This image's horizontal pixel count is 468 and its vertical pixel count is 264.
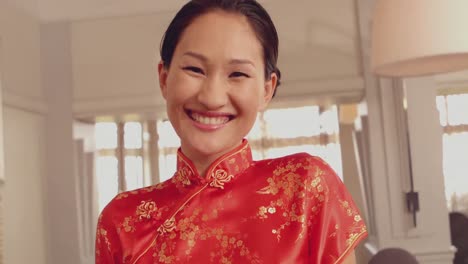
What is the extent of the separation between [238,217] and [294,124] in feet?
18.6

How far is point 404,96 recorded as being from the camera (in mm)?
2768

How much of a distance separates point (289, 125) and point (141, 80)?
3551 millimetres

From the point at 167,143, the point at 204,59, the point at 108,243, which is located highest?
the point at 167,143

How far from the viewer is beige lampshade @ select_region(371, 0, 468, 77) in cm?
167

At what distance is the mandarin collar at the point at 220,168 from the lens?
32.0 inches

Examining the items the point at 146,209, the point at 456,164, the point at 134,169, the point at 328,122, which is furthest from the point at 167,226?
the point at 134,169

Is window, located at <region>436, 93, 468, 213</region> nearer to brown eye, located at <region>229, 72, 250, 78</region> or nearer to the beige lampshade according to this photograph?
the beige lampshade

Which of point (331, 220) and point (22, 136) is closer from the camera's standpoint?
point (331, 220)

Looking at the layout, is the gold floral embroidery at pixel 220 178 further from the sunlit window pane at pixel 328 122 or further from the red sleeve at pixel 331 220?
the sunlit window pane at pixel 328 122

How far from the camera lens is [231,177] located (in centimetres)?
82

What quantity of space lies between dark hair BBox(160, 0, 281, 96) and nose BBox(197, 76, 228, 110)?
71 mm

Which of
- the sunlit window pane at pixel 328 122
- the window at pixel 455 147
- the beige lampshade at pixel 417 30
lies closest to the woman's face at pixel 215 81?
the beige lampshade at pixel 417 30

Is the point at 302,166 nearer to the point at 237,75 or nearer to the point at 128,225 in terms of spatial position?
the point at 237,75

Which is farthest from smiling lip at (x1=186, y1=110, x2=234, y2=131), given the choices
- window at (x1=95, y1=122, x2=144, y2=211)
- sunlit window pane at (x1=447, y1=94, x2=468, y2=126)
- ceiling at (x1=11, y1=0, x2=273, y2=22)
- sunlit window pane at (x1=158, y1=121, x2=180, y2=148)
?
sunlit window pane at (x1=158, y1=121, x2=180, y2=148)
